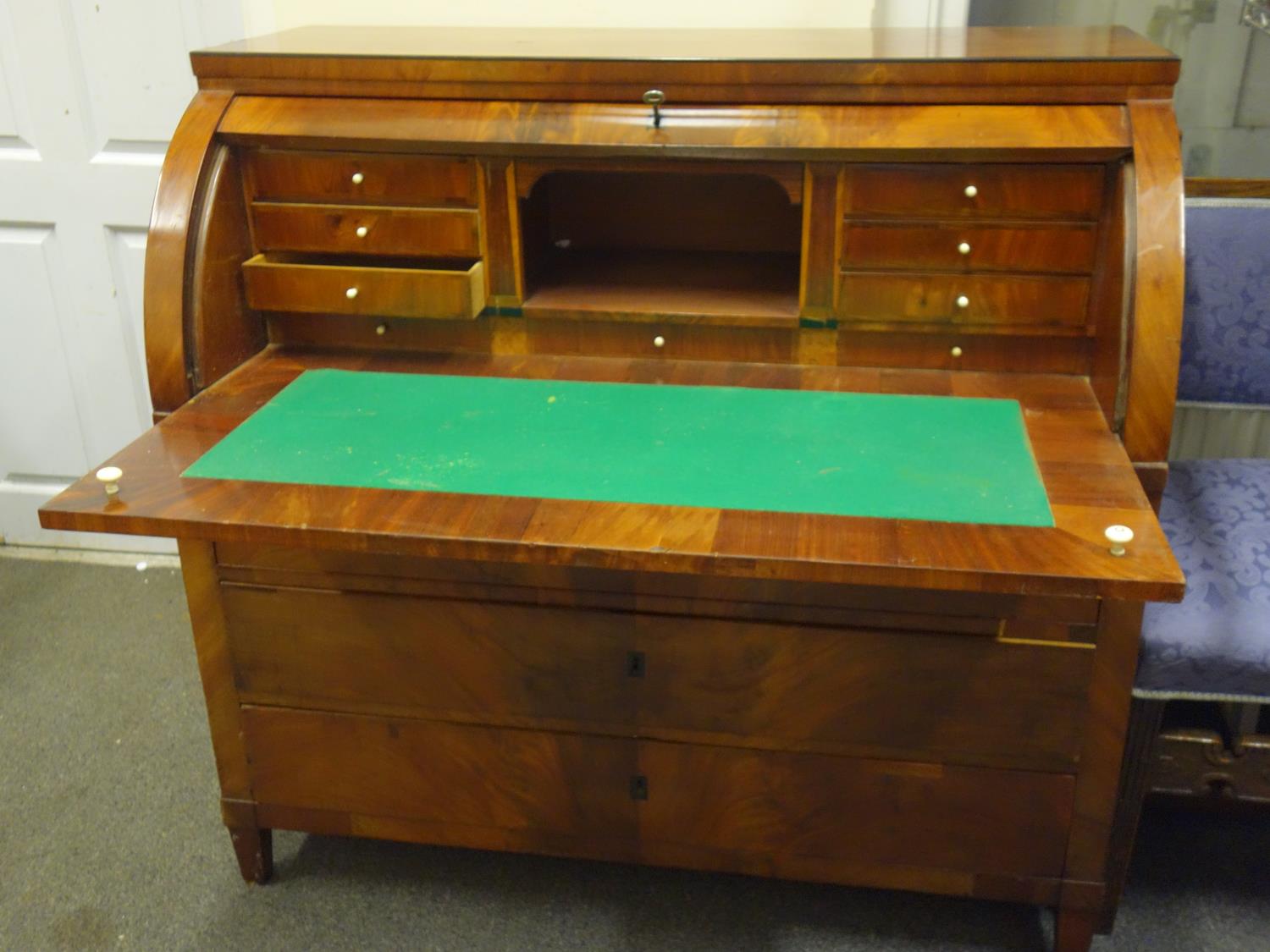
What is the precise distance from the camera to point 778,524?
1.15 metres

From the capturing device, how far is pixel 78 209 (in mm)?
2291

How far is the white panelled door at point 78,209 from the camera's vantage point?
84.6 inches

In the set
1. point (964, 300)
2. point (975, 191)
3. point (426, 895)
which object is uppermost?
point (975, 191)

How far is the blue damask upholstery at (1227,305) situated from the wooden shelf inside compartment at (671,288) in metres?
0.59

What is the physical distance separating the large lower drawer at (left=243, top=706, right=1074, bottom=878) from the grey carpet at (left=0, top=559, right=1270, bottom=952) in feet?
0.63

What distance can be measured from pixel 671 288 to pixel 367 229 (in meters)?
0.43

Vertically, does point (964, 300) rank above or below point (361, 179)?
below

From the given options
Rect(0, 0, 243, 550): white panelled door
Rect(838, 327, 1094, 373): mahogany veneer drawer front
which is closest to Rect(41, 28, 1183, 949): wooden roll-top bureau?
Rect(838, 327, 1094, 373): mahogany veneer drawer front

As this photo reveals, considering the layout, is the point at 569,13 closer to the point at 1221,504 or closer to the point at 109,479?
the point at 109,479

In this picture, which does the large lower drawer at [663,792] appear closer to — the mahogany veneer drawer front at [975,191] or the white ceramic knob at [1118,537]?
the white ceramic knob at [1118,537]

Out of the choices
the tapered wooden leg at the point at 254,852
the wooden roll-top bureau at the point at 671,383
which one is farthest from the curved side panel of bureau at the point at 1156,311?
the tapered wooden leg at the point at 254,852

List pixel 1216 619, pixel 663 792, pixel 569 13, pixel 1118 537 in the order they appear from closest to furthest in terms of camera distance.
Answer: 1. pixel 1118 537
2. pixel 1216 619
3. pixel 663 792
4. pixel 569 13

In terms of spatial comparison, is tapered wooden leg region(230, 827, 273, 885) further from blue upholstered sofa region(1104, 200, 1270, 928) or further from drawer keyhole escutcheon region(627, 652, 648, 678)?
blue upholstered sofa region(1104, 200, 1270, 928)

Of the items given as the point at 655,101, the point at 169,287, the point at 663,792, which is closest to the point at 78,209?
the point at 169,287
